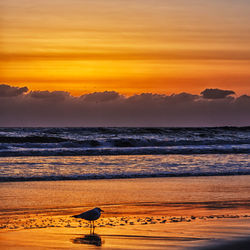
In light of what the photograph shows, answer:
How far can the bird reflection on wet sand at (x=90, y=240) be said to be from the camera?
8.18 m

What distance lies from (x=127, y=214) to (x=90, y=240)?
2.50 m

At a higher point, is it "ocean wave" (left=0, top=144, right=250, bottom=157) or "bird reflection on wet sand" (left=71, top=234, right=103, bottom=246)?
"ocean wave" (left=0, top=144, right=250, bottom=157)

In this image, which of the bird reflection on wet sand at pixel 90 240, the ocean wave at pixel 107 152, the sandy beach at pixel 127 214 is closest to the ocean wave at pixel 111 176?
the sandy beach at pixel 127 214

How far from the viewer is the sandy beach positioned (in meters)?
8.29

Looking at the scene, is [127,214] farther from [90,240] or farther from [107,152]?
[107,152]

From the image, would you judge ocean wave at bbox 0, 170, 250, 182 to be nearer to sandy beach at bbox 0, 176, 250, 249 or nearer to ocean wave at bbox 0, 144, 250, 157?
sandy beach at bbox 0, 176, 250, 249

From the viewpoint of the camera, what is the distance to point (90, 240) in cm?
833

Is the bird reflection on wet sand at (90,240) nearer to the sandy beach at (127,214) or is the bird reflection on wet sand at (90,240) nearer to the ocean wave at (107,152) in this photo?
→ the sandy beach at (127,214)

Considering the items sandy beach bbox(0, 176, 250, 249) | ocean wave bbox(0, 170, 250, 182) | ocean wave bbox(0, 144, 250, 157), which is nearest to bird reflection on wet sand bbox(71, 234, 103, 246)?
sandy beach bbox(0, 176, 250, 249)

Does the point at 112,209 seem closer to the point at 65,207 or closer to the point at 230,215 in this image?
the point at 65,207

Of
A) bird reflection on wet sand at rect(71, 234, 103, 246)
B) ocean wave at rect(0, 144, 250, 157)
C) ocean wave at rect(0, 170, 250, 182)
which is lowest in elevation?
bird reflection on wet sand at rect(71, 234, 103, 246)

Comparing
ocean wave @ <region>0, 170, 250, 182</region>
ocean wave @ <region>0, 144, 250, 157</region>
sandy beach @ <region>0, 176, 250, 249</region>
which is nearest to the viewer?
sandy beach @ <region>0, 176, 250, 249</region>

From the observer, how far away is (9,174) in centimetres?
1814

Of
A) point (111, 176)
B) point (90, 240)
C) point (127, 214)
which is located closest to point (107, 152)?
point (111, 176)
